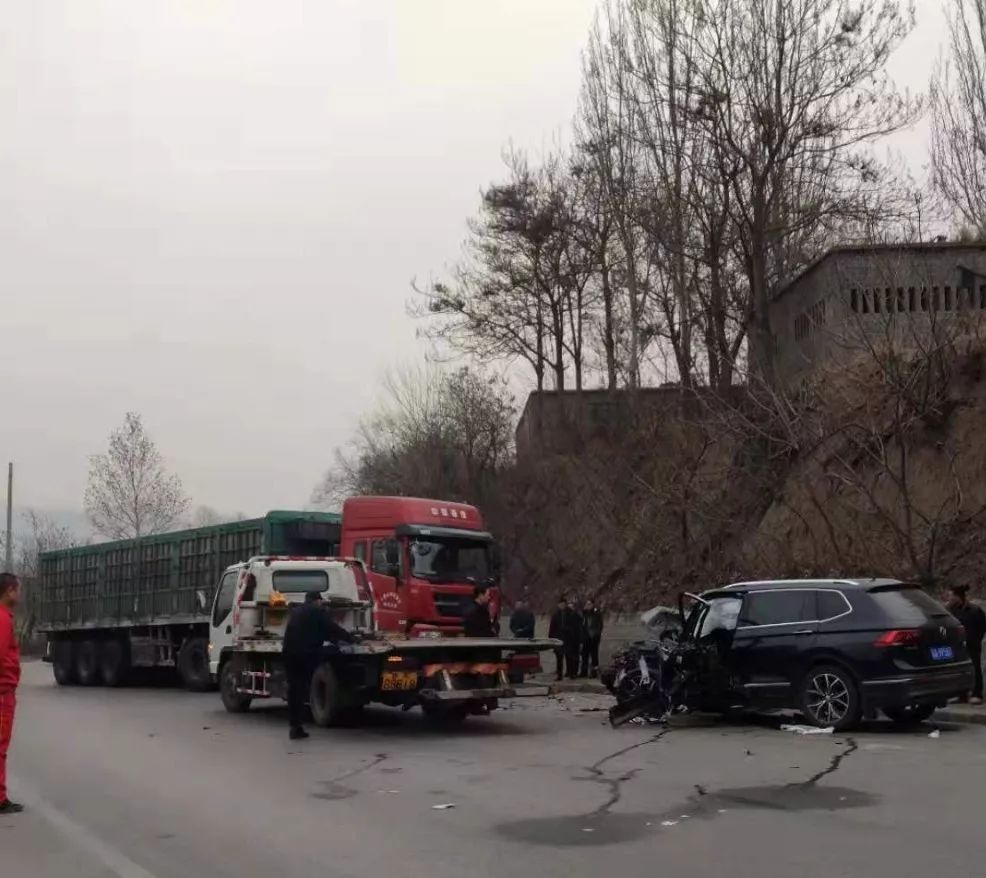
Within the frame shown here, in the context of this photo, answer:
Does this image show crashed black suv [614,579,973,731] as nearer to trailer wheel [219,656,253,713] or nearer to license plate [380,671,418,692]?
license plate [380,671,418,692]

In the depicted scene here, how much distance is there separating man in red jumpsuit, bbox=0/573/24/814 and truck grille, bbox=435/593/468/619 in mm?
10878

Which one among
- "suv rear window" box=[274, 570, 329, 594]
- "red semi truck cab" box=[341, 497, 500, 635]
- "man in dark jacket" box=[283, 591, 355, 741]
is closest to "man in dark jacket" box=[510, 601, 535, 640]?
"red semi truck cab" box=[341, 497, 500, 635]

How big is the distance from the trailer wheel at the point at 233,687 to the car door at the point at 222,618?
1.20 ft

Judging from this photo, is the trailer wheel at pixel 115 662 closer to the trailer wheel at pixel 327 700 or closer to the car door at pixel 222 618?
the car door at pixel 222 618

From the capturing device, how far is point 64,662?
27266 mm

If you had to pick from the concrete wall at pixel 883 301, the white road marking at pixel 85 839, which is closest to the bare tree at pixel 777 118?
the concrete wall at pixel 883 301

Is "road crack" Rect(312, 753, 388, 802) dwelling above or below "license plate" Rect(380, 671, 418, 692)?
below

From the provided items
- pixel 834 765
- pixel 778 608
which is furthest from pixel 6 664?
pixel 778 608

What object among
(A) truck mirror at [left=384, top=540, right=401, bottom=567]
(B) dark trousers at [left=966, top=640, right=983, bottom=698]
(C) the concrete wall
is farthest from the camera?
(C) the concrete wall

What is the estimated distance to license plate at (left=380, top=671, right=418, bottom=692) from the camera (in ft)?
45.4

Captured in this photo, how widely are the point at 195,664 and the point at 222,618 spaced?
4.80 metres

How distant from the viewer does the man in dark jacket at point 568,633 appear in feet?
76.3

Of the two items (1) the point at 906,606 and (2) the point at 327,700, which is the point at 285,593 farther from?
(1) the point at 906,606

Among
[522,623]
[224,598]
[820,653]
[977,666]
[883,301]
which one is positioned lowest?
[977,666]
